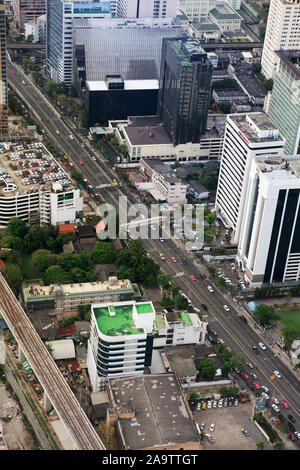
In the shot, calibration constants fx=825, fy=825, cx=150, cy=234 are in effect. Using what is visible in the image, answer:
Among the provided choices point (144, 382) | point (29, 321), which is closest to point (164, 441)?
point (144, 382)

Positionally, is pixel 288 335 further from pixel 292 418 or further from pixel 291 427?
pixel 291 427

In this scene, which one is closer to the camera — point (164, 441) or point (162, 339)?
point (164, 441)

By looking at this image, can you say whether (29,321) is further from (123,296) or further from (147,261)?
(147,261)

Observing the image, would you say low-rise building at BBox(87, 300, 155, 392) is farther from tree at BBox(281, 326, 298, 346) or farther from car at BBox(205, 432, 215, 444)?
tree at BBox(281, 326, 298, 346)

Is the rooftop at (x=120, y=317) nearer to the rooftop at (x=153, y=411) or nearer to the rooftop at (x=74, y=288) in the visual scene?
the rooftop at (x=153, y=411)

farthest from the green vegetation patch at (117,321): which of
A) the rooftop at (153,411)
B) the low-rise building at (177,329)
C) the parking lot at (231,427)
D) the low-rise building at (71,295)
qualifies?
the parking lot at (231,427)

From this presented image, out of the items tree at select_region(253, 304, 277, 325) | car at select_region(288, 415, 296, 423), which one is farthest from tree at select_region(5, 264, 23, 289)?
car at select_region(288, 415, 296, 423)
